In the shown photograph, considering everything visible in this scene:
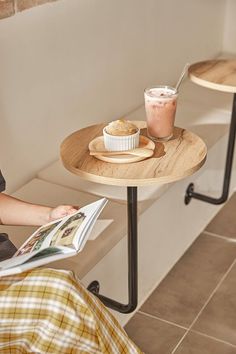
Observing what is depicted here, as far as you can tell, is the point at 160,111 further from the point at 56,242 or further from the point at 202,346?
the point at 202,346

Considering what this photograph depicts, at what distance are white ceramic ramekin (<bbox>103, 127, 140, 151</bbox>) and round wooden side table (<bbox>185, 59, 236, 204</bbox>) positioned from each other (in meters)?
0.61

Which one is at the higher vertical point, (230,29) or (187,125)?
(230,29)

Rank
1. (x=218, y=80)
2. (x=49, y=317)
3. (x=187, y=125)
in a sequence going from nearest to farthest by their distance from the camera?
1. (x=49, y=317)
2. (x=218, y=80)
3. (x=187, y=125)

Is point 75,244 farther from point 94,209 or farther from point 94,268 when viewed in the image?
point 94,268

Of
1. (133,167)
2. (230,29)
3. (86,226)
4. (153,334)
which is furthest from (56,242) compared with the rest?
(230,29)

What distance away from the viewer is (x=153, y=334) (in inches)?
82.4

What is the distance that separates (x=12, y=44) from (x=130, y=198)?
58 cm

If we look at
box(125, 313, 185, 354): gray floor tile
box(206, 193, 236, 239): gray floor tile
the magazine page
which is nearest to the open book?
the magazine page

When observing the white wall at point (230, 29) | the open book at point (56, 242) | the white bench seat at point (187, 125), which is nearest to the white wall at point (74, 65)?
the white bench seat at point (187, 125)

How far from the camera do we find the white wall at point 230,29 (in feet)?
10.7

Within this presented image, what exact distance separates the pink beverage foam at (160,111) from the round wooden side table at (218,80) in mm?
477

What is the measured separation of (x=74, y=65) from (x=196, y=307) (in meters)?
0.89

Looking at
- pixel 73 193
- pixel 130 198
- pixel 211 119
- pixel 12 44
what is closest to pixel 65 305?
pixel 130 198

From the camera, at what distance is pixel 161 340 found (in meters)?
2.07
